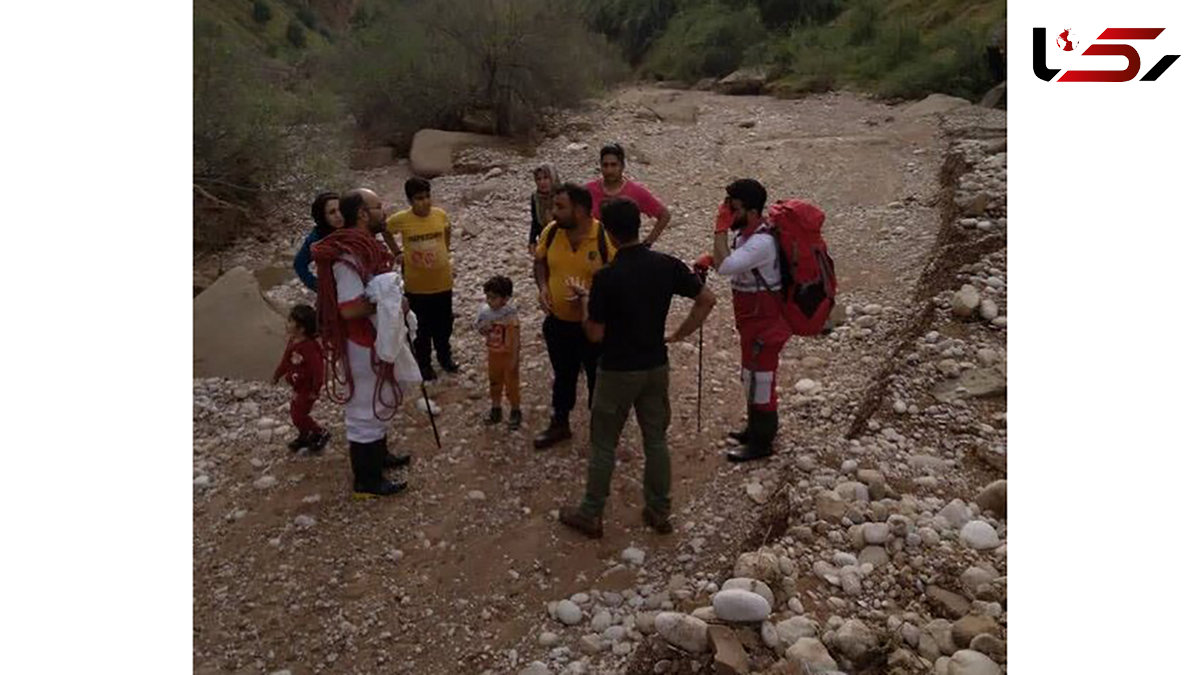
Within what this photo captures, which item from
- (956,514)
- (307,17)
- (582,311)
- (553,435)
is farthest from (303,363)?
(307,17)

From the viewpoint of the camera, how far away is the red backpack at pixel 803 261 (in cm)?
418

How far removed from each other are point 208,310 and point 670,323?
3274mm

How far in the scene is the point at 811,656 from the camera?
2791 millimetres

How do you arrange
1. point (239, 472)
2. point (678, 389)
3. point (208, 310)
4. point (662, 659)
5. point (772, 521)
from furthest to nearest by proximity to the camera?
point (208, 310)
point (678, 389)
point (239, 472)
point (772, 521)
point (662, 659)

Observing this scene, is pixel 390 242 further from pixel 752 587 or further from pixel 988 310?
pixel 988 310

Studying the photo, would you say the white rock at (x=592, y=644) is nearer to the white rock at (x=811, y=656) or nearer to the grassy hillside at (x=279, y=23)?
the white rock at (x=811, y=656)

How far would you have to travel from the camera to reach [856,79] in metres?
17.9

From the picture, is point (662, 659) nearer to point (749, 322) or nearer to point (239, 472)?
point (749, 322)

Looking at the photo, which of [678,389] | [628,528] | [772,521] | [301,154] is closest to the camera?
[772,521]

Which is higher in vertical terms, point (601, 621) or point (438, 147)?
point (438, 147)

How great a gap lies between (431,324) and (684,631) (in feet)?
9.68

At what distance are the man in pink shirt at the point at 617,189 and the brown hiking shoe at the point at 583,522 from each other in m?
1.52

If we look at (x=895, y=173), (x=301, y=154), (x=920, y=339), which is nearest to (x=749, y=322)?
(x=920, y=339)

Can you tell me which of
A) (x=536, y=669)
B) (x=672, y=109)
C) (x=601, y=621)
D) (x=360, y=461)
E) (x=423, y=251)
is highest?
(x=672, y=109)
